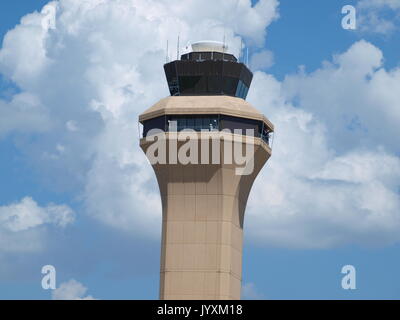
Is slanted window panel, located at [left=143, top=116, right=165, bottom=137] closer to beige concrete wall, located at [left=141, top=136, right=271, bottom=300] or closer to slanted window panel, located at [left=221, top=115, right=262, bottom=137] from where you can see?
beige concrete wall, located at [left=141, top=136, right=271, bottom=300]

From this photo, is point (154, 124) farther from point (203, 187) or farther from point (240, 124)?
point (240, 124)

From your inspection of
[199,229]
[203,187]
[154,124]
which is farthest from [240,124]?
[199,229]

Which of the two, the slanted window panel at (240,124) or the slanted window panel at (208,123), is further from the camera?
the slanted window panel at (240,124)

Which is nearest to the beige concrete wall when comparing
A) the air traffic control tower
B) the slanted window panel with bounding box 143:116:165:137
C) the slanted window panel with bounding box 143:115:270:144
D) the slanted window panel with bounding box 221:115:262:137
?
the air traffic control tower

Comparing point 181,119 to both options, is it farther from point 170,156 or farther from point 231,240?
point 231,240

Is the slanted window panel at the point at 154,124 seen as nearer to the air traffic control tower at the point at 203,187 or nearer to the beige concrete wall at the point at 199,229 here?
the air traffic control tower at the point at 203,187

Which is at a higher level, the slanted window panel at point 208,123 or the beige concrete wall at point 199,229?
the slanted window panel at point 208,123

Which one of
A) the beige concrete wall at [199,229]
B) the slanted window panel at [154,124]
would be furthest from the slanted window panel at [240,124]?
the slanted window panel at [154,124]
